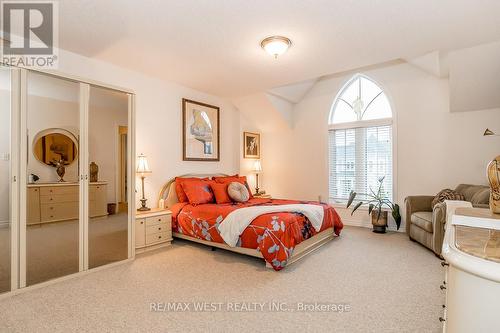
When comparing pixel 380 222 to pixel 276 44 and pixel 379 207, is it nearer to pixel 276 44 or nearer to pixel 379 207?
pixel 379 207

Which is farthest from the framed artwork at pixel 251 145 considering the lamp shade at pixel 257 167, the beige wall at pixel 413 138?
the beige wall at pixel 413 138

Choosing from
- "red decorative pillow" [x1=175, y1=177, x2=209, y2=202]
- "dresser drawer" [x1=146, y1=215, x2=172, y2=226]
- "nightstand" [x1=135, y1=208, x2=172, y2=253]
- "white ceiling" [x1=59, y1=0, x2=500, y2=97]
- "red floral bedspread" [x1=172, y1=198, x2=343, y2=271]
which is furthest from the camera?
"red decorative pillow" [x1=175, y1=177, x2=209, y2=202]

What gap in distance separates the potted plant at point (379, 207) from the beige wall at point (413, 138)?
26 centimetres

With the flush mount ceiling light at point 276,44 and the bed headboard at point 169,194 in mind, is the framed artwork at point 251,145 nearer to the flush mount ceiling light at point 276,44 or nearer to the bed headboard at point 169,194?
the bed headboard at point 169,194

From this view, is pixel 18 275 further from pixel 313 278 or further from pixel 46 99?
pixel 313 278

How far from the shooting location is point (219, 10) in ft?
8.02

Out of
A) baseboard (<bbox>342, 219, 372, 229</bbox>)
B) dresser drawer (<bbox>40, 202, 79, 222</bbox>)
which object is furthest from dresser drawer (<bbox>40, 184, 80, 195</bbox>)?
baseboard (<bbox>342, 219, 372, 229</bbox>)

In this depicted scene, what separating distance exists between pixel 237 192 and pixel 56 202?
2.35 meters

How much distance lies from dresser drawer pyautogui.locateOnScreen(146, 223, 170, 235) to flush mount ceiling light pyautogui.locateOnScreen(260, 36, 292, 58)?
2705 mm

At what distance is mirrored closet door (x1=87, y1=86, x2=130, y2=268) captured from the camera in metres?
2.96

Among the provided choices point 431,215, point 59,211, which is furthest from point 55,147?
point 431,215

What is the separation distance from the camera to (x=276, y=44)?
296 centimetres

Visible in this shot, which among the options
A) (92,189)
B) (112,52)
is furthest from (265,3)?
(92,189)

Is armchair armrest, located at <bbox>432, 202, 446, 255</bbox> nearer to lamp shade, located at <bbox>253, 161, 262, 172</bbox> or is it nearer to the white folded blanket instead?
the white folded blanket
